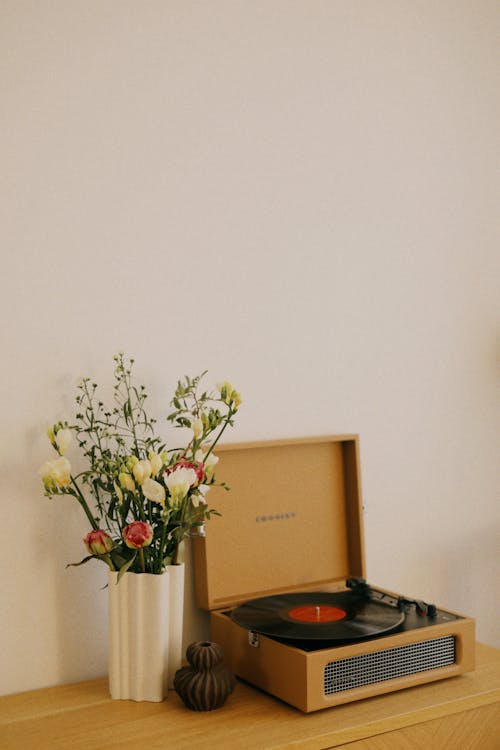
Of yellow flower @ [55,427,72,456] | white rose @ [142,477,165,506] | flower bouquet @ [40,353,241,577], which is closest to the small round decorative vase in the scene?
flower bouquet @ [40,353,241,577]

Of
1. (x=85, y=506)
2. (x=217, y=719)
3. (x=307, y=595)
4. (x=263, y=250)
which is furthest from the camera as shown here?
(x=263, y=250)

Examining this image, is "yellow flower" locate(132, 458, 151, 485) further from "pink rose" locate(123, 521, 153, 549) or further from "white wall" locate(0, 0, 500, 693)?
"white wall" locate(0, 0, 500, 693)

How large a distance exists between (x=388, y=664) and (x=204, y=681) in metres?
0.33

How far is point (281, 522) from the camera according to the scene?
1.82m

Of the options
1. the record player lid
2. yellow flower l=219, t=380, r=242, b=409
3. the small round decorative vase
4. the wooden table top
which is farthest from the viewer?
the record player lid

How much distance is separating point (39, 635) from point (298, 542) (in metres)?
0.56

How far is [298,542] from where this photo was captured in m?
1.84

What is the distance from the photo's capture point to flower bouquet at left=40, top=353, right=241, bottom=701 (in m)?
1.48

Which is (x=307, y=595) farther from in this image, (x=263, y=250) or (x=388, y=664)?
(x=263, y=250)

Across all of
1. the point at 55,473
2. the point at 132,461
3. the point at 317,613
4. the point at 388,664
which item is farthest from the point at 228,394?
the point at 388,664

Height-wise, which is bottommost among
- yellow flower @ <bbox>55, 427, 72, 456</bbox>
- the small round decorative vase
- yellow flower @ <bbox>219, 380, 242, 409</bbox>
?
the small round decorative vase

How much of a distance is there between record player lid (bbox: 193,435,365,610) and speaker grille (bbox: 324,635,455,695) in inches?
12.6

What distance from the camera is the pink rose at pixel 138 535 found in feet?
4.76

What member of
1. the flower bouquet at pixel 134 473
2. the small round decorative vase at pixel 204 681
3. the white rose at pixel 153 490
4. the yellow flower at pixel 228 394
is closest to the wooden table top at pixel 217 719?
the small round decorative vase at pixel 204 681
